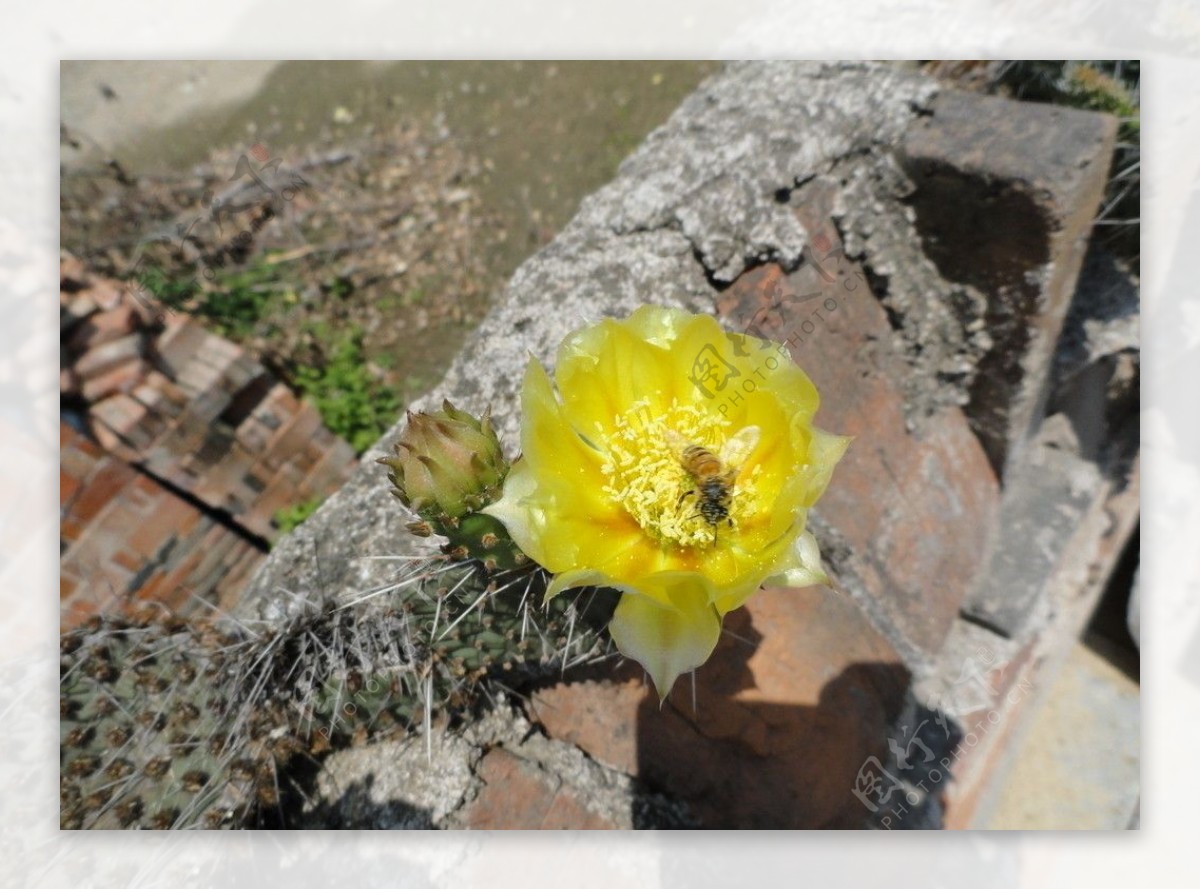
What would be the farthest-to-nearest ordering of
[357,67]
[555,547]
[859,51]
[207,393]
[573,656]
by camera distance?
1. [357,67]
2. [207,393]
3. [859,51]
4. [573,656]
5. [555,547]

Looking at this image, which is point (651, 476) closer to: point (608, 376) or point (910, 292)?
point (608, 376)

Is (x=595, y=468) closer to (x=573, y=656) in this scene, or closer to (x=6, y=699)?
(x=573, y=656)

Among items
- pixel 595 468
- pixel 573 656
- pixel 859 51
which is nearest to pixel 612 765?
pixel 573 656

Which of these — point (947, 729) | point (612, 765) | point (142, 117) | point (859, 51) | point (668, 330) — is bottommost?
point (947, 729)

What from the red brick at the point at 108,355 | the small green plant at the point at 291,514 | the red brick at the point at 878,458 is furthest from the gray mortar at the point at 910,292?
the red brick at the point at 108,355

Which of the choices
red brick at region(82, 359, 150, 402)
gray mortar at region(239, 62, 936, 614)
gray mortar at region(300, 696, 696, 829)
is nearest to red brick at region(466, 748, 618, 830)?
gray mortar at region(300, 696, 696, 829)

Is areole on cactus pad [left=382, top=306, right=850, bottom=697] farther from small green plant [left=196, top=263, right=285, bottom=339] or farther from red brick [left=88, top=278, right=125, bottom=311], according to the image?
small green plant [left=196, top=263, right=285, bottom=339]

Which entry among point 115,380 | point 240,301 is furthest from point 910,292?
point 240,301
